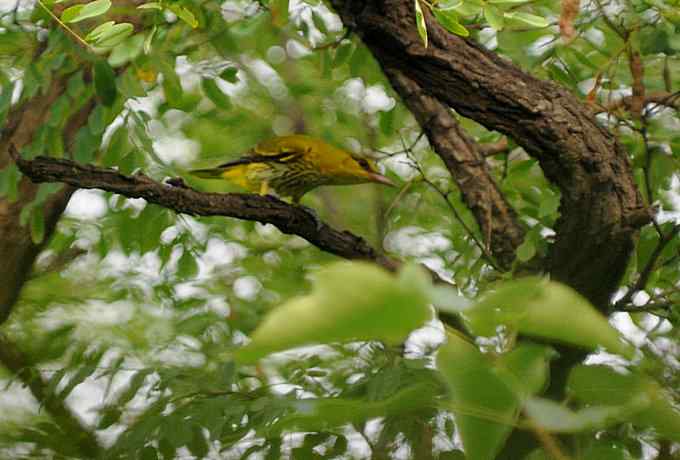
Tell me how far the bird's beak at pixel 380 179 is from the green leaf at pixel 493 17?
1.92 m

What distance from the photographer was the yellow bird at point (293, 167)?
370 centimetres

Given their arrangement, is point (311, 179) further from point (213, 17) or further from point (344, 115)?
point (213, 17)

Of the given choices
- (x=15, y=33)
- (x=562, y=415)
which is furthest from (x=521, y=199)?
(x=562, y=415)

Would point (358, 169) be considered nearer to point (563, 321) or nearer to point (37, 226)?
point (37, 226)

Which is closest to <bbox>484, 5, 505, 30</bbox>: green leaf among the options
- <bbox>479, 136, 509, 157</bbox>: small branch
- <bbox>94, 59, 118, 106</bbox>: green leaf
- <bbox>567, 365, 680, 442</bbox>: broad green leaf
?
<bbox>94, 59, 118, 106</bbox>: green leaf

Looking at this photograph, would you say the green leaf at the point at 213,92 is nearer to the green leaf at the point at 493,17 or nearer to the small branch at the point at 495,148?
the small branch at the point at 495,148

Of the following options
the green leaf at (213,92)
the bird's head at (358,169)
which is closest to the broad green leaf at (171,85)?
the green leaf at (213,92)

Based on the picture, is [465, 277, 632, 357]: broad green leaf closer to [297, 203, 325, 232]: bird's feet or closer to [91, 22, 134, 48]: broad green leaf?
[91, 22, 134, 48]: broad green leaf

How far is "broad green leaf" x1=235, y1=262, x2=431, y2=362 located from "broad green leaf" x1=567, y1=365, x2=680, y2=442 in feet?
0.62

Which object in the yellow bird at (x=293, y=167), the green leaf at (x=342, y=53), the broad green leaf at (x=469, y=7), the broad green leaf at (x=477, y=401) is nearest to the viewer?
the broad green leaf at (x=477, y=401)

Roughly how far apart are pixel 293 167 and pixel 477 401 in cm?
323

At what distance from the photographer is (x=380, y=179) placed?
147 inches

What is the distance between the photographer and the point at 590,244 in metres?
2.36

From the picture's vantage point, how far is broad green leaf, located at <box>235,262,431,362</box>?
0.50m
